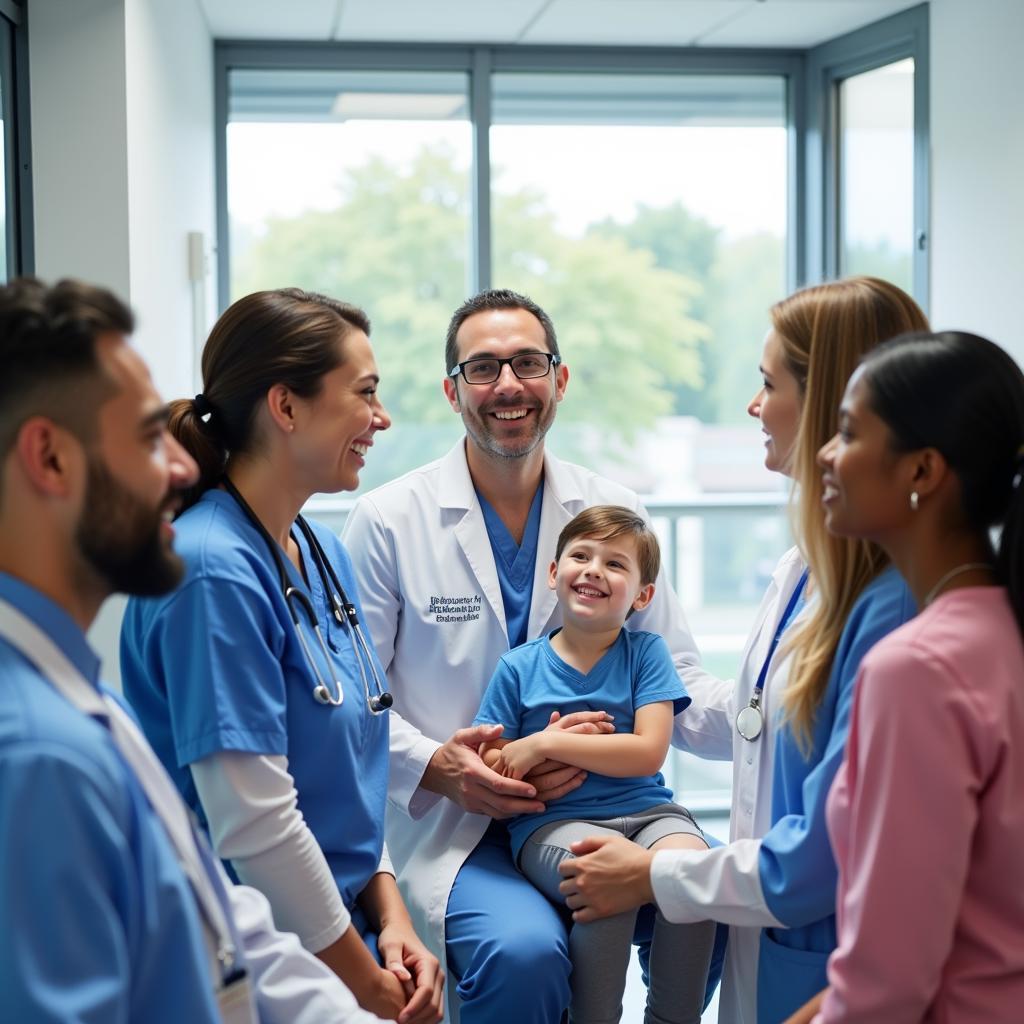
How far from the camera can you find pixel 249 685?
57.7 inches

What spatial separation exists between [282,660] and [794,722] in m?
0.66

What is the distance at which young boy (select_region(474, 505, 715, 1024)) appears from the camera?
1.80 metres

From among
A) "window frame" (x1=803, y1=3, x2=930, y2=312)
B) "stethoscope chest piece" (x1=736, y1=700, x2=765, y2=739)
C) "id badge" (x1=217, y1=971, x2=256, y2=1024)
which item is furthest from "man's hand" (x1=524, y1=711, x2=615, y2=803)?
"window frame" (x1=803, y1=3, x2=930, y2=312)

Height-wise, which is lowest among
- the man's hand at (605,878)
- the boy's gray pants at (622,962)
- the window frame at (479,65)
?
the boy's gray pants at (622,962)

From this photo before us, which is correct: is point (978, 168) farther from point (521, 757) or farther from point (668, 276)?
point (521, 757)

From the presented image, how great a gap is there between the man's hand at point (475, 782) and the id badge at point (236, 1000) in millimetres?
770

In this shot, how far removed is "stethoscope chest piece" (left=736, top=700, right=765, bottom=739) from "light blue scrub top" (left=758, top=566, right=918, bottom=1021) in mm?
112

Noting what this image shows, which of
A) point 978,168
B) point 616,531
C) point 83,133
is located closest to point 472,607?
point 616,531

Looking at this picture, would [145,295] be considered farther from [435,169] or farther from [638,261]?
[638,261]

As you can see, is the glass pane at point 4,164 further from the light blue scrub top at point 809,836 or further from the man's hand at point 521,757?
the light blue scrub top at point 809,836

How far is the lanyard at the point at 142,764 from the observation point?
95cm

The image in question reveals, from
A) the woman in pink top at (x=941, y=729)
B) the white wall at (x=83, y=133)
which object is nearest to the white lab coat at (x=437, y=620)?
the white wall at (x=83, y=133)

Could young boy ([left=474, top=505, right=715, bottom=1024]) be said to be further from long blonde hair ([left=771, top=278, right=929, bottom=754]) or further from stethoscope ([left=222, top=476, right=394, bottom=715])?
long blonde hair ([left=771, top=278, right=929, bottom=754])

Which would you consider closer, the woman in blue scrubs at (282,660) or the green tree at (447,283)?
the woman in blue scrubs at (282,660)
